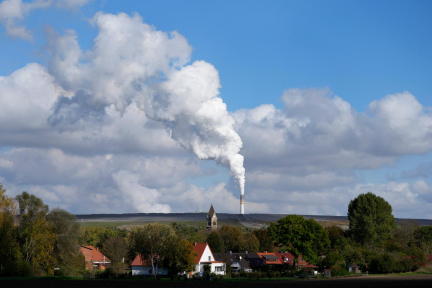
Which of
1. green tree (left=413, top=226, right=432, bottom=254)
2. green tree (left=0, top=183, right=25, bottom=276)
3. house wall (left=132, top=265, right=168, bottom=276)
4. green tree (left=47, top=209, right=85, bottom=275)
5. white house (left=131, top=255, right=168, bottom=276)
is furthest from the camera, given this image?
green tree (left=413, top=226, right=432, bottom=254)

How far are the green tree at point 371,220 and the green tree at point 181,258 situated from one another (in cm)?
6990

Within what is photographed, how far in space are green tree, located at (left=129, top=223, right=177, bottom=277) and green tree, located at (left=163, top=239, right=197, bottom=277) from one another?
41.1 inches

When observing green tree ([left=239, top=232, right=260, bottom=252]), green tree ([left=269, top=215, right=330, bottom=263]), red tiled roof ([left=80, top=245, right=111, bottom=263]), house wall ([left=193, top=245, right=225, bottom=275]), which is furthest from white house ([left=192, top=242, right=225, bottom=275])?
red tiled roof ([left=80, top=245, right=111, bottom=263])

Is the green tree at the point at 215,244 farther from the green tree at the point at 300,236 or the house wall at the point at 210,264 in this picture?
the green tree at the point at 300,236

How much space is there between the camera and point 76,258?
10275 centimetres

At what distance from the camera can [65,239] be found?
10062cm

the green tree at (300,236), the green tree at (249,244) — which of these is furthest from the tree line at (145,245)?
the green tree at (249,244)

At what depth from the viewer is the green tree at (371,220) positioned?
485 ft

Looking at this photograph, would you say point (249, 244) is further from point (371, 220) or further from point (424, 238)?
point (424, 238)

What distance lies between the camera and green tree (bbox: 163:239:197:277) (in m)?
94.8

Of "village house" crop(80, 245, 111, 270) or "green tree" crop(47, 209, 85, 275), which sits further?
"village house" crop(80, 245, 111, 270)

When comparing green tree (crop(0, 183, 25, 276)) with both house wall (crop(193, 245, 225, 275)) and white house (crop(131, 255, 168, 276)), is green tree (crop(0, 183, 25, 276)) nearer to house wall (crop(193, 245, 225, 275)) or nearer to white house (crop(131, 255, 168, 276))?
white house (crop(131, 255, 168, 276))

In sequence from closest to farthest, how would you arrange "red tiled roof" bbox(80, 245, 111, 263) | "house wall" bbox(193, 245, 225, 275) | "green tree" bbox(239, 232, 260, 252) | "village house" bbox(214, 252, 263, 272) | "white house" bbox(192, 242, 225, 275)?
"house wall" bbox(193, 245, 225, 275) → "white house" bbox(192, 242, 225, 275) → "village house" bbox(214, 252, 263, 272) → "red tiled roof" bbox(80, 245, 111, 263) → "green tree" bbox(239, 232, 260, 252)

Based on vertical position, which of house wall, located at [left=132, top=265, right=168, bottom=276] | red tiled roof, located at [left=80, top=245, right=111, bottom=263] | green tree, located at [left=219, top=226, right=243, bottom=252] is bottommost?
house wall, located at [left=132, top=265, right=168, bottom=276]
